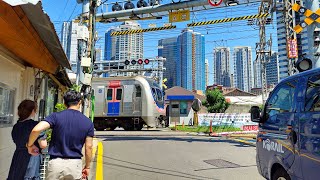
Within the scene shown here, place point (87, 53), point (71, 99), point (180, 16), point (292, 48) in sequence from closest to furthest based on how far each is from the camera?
1. point (71, 99)
2. point (87, 53)
3. point (292, 48)
4. point (180, 16)

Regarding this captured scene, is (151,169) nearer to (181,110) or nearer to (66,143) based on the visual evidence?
(66,143)

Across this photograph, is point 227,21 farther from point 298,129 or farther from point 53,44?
point 298,129

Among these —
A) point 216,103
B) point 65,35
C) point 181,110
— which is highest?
point 65,35

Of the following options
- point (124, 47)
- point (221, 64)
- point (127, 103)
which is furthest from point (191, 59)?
point (127, 103)

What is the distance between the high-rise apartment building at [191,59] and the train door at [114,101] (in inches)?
355

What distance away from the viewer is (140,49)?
35406mm

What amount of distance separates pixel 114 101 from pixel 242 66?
95.7 feet

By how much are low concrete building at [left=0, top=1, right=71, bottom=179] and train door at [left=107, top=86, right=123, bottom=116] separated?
13.1m

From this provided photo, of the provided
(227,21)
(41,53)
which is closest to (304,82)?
(41,53)

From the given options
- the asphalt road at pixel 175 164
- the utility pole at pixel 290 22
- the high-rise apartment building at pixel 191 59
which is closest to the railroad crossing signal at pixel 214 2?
the utility pole at pixel 290 22

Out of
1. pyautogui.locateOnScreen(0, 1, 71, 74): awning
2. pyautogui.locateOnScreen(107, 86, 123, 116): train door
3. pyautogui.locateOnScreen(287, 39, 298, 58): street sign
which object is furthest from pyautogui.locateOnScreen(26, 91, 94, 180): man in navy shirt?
pyautogui.locateOnScreen(107, 86, 123, 116): train door

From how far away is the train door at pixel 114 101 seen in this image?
69.4 feet

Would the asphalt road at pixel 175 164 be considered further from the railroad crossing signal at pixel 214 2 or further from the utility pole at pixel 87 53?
the railroad crossing signal at pixel 214 2

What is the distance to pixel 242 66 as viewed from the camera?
45.6 metres
